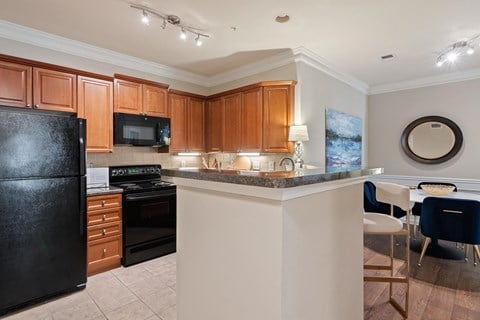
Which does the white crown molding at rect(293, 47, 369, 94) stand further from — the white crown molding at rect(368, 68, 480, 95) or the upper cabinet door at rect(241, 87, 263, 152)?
the upper cabinet door at rect(241, 87, 263, 152)

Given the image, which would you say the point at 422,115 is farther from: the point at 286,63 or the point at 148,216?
the point at 148,216

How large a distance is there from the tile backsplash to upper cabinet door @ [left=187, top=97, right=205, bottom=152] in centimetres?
30

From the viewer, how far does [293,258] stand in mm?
1033

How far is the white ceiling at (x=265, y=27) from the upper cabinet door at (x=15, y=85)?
518 millimetres

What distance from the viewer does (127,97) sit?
137 inches

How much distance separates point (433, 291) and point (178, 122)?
3.84m

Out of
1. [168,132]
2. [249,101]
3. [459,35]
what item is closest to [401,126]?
[459,35]

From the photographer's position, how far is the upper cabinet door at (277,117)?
11.6ft

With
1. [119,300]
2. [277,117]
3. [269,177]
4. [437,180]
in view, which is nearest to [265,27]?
[277,117]

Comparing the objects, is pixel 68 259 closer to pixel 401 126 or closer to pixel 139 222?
pixel 139 222

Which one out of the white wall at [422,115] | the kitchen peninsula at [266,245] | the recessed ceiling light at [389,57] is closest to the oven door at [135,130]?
the kitchen peninsula at [266,245]

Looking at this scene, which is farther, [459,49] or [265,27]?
[459,49]

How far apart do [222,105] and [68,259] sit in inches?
116

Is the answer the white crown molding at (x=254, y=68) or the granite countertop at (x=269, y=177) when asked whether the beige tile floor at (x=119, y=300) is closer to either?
the granite countertop at (x=269, y=177)
